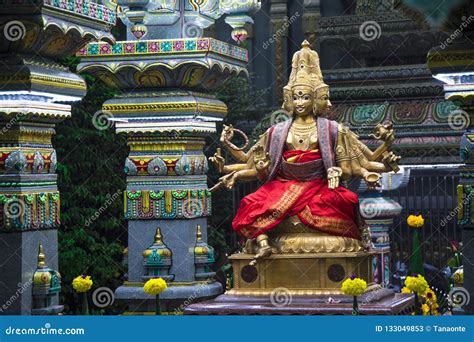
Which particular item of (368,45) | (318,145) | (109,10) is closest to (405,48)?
(368,45)

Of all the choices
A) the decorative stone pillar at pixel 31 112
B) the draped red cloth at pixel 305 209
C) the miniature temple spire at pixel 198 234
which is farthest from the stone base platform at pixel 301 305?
the miniature temple spire at pixel 198 234

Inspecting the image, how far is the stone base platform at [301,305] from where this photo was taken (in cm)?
1188

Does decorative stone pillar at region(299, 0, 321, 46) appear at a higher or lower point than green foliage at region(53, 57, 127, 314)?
higher

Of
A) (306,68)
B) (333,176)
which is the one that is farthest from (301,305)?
(306,68)

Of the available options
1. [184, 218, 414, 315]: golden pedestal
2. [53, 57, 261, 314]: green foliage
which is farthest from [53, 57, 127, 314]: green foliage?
[184, 218, 414, 315]: golden pedestal

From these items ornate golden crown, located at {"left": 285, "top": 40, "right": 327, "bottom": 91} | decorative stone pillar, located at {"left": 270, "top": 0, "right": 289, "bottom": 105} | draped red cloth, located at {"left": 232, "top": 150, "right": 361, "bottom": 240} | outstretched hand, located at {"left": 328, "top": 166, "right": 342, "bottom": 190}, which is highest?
decorative stone pillar, located at {"left": 270, "top": 0, "right": 289, "bottom": 105}

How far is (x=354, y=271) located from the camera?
12.5 meters

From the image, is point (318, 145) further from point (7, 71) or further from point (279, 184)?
point (7, 71)

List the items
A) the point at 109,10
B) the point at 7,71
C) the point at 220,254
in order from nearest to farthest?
the point at 7,71, the point at 109,10, the point at 220,254

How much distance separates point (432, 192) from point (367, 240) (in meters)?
5.64

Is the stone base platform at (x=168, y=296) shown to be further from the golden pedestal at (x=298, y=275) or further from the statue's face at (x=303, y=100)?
the statue's face at (x=303, y=100)

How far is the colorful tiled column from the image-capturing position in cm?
1459

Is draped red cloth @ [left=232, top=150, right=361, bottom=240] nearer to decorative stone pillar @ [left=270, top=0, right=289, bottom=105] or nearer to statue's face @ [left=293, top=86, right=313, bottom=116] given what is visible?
statue's face @ [left=293, top=86, right=313, bottom=116]

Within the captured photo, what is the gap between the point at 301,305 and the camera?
1219cm
